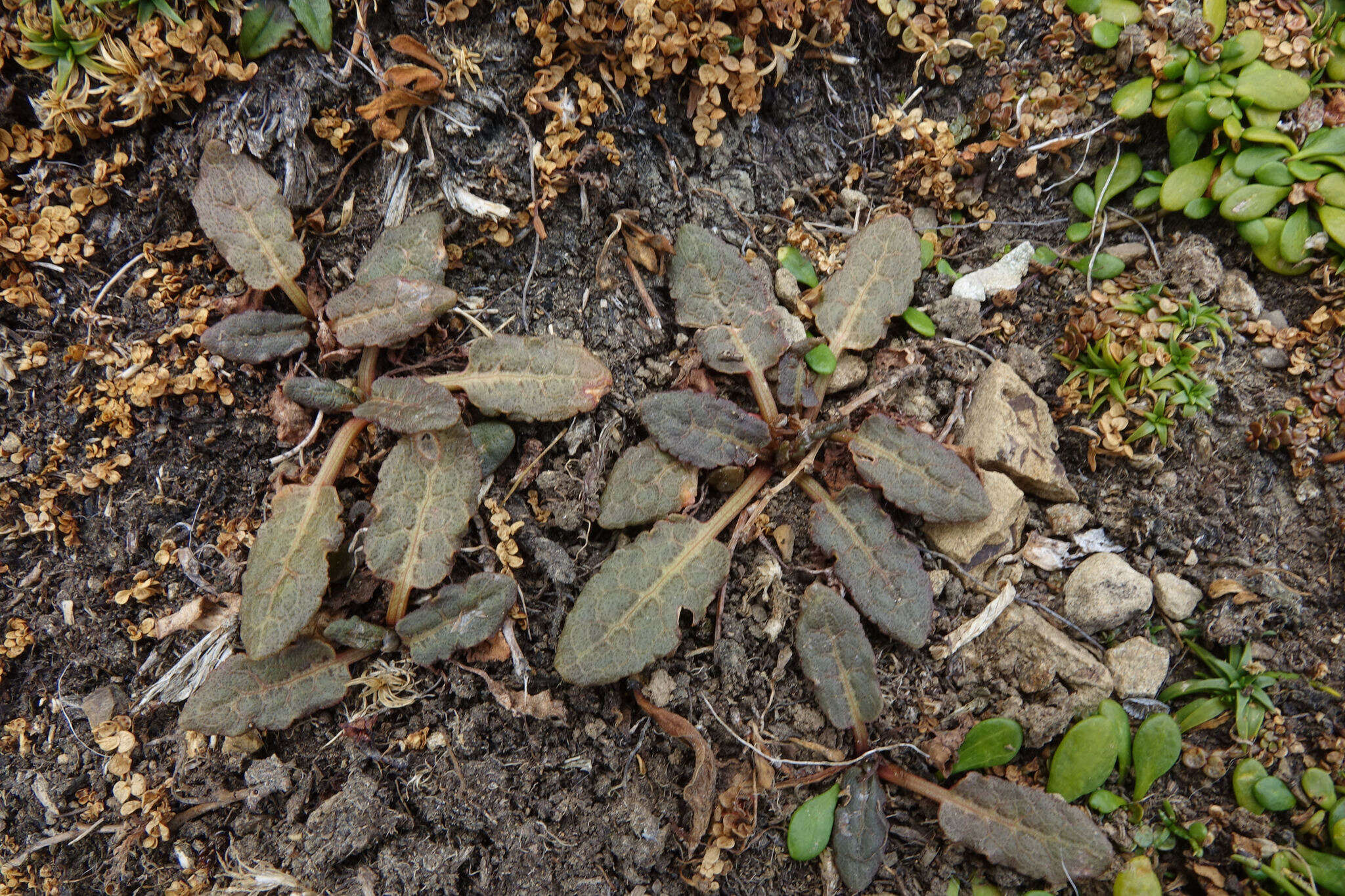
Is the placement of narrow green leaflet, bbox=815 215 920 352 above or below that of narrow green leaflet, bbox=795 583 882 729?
above

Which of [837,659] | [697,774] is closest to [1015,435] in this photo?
[837,659]

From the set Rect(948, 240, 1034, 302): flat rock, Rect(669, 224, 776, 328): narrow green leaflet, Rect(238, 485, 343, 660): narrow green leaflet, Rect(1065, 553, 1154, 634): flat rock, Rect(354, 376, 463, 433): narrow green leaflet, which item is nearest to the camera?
Rect(238, 485, 343, 660): narrow green leaflet

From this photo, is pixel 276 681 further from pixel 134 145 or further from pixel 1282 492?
pixel 1282 492

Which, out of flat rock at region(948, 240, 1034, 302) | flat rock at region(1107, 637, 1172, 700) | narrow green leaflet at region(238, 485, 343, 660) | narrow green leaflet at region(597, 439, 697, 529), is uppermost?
flat rock at region(948, 240, 1034, 302)

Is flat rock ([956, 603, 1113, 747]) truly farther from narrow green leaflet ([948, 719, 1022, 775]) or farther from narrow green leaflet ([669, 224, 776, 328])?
narrow green leaflet ([669, 224, 776, 328])

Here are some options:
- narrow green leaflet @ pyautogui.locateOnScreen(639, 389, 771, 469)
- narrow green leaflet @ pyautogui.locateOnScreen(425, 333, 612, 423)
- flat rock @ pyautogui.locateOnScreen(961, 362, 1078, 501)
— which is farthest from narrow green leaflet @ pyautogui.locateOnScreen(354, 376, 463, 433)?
flat rock @ pyautogui.locateOnScreen(961, 362, 1078, 501)

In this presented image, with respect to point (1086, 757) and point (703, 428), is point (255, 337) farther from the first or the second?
point (1086, 757)

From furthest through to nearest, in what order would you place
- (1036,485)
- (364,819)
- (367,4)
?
(1036,485) < (367,4) < (364,819)

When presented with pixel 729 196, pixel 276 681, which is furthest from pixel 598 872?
pixel 729 196
